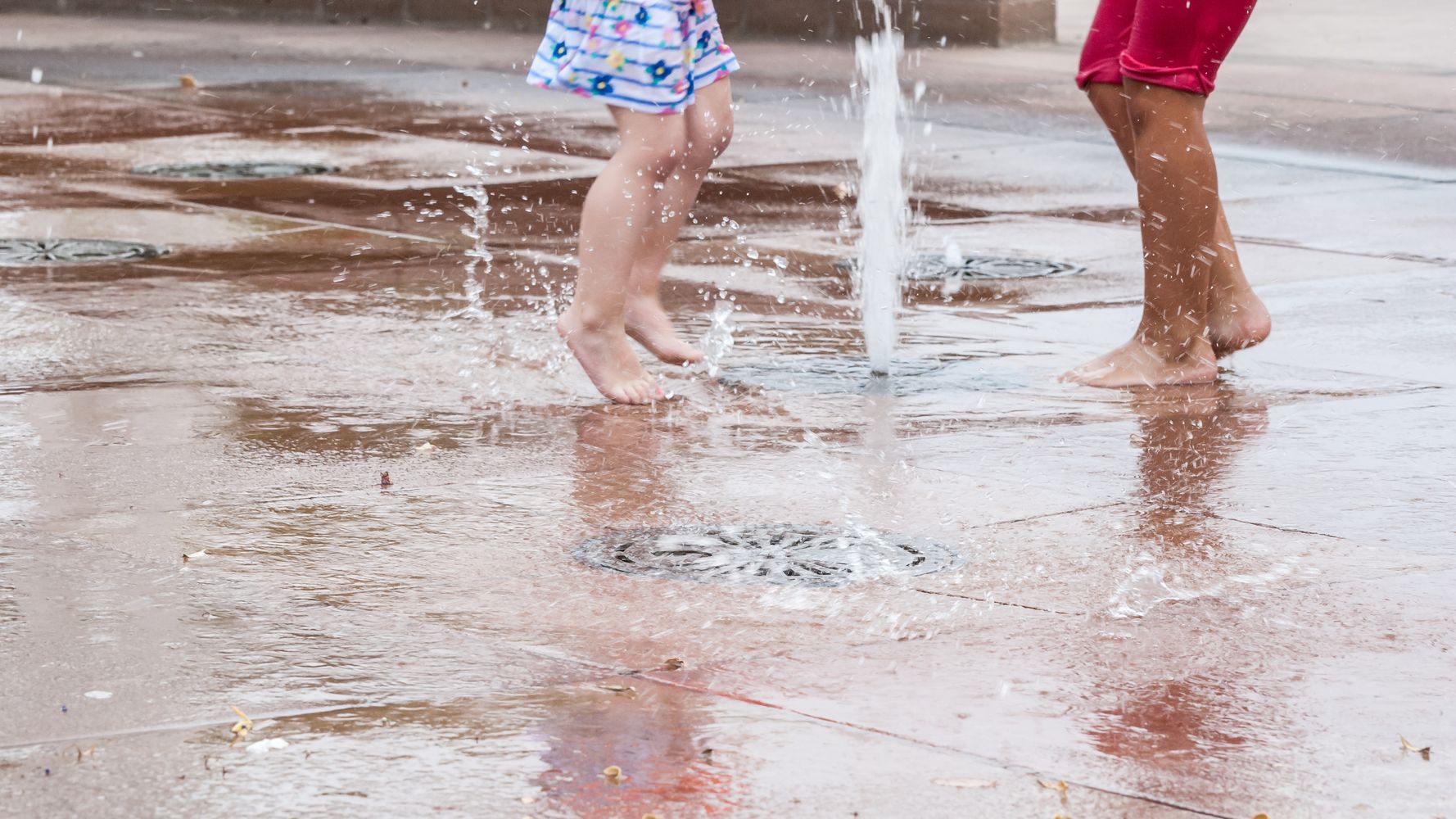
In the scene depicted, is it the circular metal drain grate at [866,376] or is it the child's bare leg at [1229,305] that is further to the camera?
the child's bare leg at [1229,305]

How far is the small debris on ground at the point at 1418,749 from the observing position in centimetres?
319

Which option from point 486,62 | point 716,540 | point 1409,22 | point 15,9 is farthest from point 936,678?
point 15,9

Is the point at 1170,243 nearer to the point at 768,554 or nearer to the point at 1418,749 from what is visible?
the point at 768,554

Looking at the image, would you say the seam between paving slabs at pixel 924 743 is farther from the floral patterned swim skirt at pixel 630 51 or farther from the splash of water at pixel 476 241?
the splash of water at pixel 476 241

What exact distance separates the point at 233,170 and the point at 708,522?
6.01 meters

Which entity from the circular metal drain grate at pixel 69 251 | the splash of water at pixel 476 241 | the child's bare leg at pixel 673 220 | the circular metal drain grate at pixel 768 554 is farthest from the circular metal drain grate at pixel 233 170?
the circular metal drain grate at pixel 768 554

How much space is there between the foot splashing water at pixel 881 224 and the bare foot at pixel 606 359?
0.69 meters

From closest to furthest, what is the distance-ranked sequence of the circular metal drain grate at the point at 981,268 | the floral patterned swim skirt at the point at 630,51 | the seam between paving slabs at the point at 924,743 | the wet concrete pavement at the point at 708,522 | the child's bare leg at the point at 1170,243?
the seam between paving slabs at the point at 924,743 < the wet concrete pavement at the point at 708,522 < the floral patterned swim skirt at the point at 630,51 < the child's bare leg at the point at 1170,243 < the circular metal drain grate at the point at 981,268

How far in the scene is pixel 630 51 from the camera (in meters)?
5.55

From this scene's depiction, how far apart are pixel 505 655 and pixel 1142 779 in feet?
3.37

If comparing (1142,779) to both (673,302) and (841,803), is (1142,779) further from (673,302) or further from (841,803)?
(673,302)

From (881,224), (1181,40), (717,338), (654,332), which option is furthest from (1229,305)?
(881,224)

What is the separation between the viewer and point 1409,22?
60.1 feet

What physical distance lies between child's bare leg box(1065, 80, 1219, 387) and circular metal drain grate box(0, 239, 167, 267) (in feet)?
11.1
